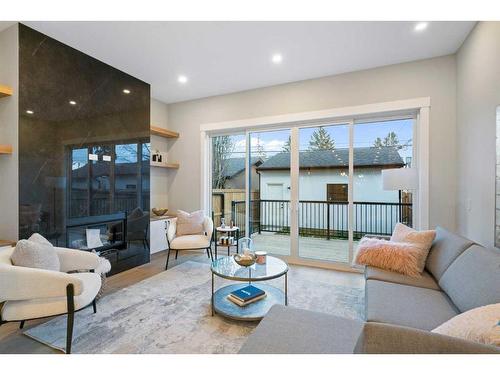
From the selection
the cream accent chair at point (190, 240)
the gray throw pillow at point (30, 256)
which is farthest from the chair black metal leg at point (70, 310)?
the cream accent chair at point (190, 240)

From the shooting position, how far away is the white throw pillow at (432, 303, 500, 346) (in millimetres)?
914

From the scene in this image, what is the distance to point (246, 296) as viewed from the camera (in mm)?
2391

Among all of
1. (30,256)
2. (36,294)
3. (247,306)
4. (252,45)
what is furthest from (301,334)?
(252,45)

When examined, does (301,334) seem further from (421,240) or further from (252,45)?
(252,45)

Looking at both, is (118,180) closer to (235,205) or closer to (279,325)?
(235,205)

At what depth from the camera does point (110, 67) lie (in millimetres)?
3510

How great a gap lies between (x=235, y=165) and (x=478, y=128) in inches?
132

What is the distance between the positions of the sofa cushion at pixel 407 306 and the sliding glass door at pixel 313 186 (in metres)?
1.86

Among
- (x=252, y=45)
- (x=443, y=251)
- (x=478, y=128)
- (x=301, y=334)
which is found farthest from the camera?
(x=252, y=45)

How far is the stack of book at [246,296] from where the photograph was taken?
235cm

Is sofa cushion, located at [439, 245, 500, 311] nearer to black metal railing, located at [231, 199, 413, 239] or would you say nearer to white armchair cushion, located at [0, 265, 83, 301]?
black metal railing, located at [231, 199, 413, 239]

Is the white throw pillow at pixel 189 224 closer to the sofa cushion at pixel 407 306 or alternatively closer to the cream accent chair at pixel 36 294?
the cream accent chair at pixel 36 294
